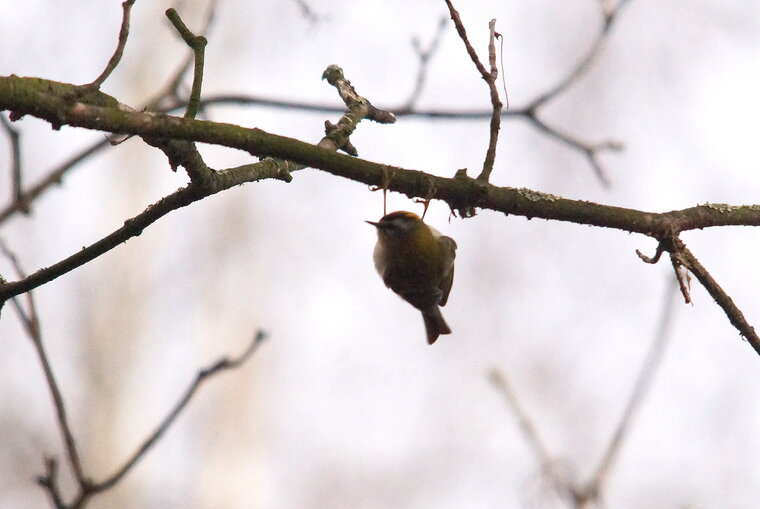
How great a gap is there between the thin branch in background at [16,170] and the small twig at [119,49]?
52.0 inches

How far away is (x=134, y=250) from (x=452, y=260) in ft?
27.7

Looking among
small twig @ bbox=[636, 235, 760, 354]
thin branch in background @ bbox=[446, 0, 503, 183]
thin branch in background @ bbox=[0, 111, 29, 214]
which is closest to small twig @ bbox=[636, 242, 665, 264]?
small twig @ bbox=[636, 235, 760, 354]

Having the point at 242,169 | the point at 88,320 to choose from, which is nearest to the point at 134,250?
the point at 88,320

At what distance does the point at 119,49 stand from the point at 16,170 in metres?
1.41

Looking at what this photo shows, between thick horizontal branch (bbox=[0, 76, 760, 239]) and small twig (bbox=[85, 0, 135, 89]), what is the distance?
0.04 m

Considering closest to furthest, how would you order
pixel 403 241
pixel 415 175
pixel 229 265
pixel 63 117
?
1. pixel 63 117
2. pixel 415 175
3. pixel 403 241
4. pixel 229 265

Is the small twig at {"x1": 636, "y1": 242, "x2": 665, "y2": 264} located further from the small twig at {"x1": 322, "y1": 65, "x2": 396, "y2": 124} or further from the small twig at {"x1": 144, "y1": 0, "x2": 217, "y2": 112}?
the small twig at {"x1": 144, "y1": 0, "x2": 217, "y2": 112}

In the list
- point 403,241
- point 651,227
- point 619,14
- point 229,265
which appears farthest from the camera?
point 229,265

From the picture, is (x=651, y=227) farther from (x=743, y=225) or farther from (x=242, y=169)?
(x=242, y=169)

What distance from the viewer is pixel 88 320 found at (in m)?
10.6

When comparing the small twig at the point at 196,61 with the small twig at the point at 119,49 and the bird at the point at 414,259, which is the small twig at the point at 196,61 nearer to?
the small twig at the point at 119,49

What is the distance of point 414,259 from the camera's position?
2.57 metres

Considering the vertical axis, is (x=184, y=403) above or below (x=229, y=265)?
below

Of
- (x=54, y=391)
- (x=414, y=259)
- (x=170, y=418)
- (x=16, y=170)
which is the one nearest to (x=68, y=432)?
(x=54, y=391)
